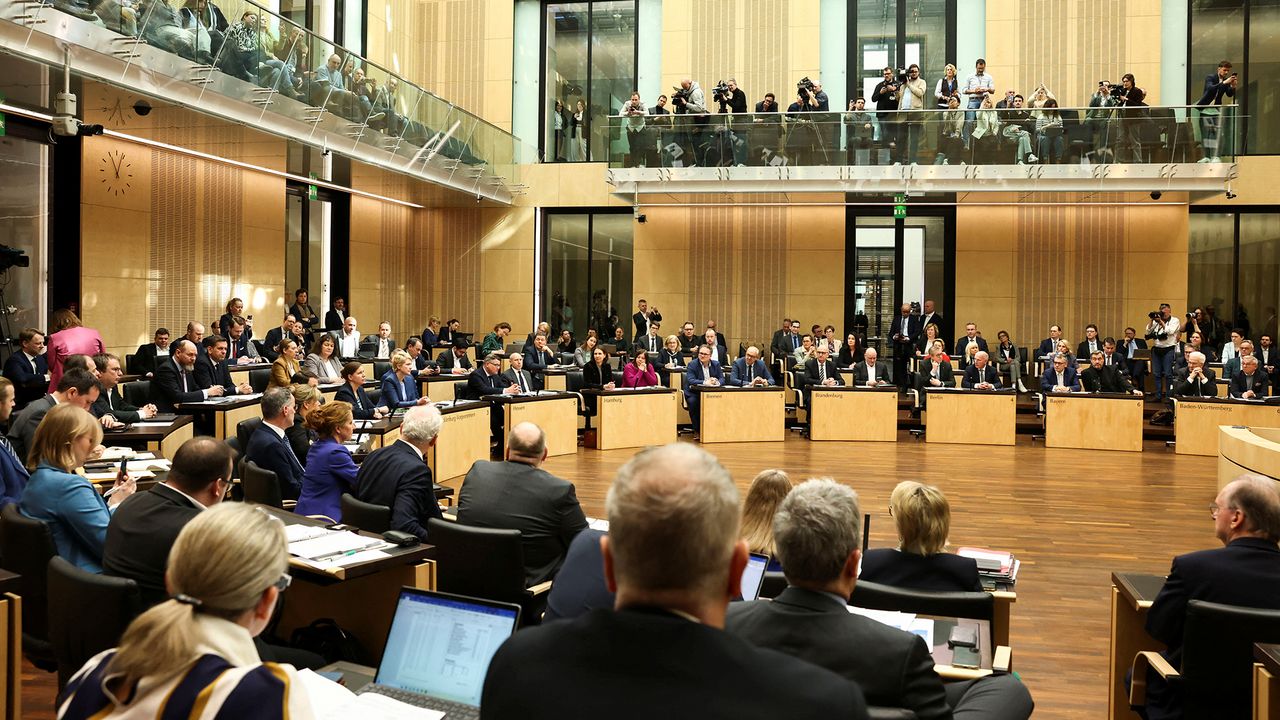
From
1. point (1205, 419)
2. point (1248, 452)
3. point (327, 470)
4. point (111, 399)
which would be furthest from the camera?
point (1205, 419)

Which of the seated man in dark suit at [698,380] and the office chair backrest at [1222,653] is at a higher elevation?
the seated man in dark suit at [698,380]

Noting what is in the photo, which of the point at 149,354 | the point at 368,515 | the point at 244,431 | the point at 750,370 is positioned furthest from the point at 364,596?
the point at 750,370

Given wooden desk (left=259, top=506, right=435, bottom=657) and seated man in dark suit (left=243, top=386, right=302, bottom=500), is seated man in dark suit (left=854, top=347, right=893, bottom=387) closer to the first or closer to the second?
seated man in dark suit (left=243, top=386, right=302, bottom=500)

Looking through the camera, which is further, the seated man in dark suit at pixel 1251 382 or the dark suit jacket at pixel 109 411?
the seated man in dark suit at pixel 1251 382

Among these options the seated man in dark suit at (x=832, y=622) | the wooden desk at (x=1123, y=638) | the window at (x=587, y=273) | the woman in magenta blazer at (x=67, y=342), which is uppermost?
the window at (x=587, y=273)

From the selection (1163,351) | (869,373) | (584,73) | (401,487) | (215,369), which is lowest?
(401,487)

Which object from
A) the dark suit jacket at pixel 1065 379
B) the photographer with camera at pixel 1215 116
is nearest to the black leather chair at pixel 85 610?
the dark suit jacket at pixel 1065 379

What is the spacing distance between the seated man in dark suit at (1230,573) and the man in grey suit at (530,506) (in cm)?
232

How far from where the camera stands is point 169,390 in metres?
9.34

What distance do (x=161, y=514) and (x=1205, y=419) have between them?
12.7m

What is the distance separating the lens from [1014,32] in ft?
60.1

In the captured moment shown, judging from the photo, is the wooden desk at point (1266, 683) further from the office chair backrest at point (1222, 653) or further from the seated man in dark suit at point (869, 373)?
the seated man in dark suit at point (869, 373)

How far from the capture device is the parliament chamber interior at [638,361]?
2045 mm

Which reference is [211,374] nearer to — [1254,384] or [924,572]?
[924,572]
